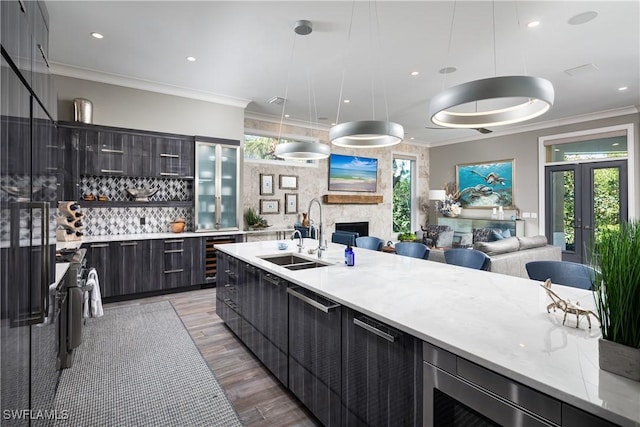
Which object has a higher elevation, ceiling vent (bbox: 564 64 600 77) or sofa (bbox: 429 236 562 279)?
ceiling vent (bbox: 564 64 600 77)

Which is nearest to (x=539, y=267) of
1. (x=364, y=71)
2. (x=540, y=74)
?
(x=364, y=71)

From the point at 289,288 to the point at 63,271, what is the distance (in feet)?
5.78

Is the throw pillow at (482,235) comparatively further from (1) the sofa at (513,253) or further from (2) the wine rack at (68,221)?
(2) the wine rack at (68,221)

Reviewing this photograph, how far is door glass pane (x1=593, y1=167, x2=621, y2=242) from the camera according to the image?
609 centimetres

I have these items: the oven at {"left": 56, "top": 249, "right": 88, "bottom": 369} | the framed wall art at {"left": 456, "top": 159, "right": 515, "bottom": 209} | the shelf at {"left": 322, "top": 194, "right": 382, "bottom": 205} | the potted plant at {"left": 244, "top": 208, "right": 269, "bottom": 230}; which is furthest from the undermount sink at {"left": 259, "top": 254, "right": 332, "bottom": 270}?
the framed wall art at {"left": 456, "top": 159, "right": 515, "bottom": 209}

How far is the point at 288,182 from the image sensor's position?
6.88 meters

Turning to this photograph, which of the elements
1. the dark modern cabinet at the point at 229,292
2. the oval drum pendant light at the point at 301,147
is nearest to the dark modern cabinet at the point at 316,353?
the dark modern cabinet at the point at 229,292

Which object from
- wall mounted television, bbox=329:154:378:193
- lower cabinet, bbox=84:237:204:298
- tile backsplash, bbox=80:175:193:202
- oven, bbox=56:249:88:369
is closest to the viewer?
oven, bbox=56:249:88:369

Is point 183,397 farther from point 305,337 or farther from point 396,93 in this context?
point 396,93

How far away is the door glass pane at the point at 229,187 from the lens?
17.5 feet

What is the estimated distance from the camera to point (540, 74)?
177 inches

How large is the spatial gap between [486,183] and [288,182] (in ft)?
16.5

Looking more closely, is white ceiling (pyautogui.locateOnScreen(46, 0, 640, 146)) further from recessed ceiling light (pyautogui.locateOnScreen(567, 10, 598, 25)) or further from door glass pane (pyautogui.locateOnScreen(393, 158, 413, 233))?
door glass pane (pyautogui.locateOnScreen(393, 158, 413, 233))

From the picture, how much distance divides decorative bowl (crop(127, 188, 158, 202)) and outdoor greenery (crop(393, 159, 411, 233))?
6.30 meters
